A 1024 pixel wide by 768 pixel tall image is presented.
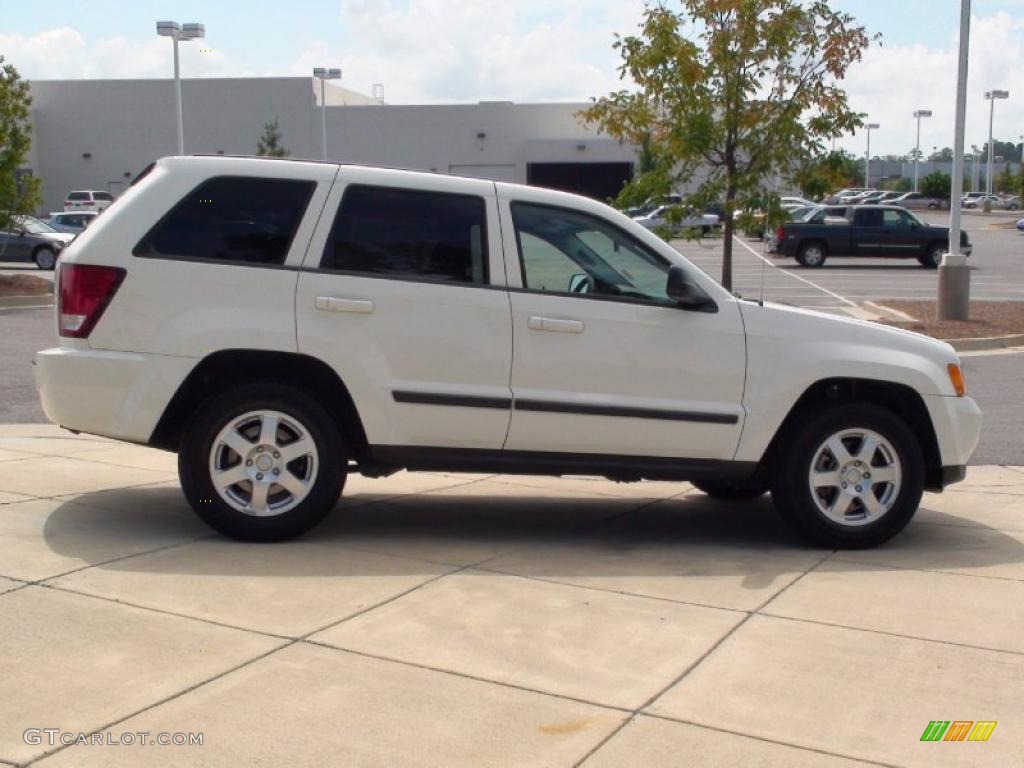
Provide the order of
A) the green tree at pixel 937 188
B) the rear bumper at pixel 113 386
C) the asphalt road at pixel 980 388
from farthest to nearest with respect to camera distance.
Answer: the green tree at pixel 937 188 < the asphalt road at pixel 980 388 < the rear bumper at pixel 113 386

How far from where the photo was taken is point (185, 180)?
6.66 metres

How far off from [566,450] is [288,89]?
63.3m

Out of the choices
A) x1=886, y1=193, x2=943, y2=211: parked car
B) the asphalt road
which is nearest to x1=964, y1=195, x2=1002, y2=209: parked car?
x1=886, y1=193, x2=943, y2=211: parked car

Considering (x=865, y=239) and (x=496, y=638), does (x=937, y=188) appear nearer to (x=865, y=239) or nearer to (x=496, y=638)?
(x=865, y=239)

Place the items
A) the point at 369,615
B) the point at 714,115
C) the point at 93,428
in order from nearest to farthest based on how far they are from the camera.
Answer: the point at 369,615
the point at 93,428
the point at 714,115

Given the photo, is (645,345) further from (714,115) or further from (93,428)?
(714,115)

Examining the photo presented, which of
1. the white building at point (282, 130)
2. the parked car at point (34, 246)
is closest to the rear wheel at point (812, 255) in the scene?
the parked car at point (34, 246)

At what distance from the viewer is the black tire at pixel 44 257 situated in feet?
109

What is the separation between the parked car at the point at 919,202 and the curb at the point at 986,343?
7392 cm

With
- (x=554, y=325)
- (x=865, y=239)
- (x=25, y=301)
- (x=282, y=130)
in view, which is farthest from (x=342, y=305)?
(x=282, y=130)

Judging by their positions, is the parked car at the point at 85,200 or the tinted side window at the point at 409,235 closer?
the tinted side window at the point at 409,235

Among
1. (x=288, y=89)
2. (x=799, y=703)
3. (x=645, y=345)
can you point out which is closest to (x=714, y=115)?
(x=645, y=345)

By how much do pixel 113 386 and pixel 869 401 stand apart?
13.0 feet

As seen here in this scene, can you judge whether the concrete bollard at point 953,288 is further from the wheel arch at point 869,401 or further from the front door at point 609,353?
the front door at point 609,353
